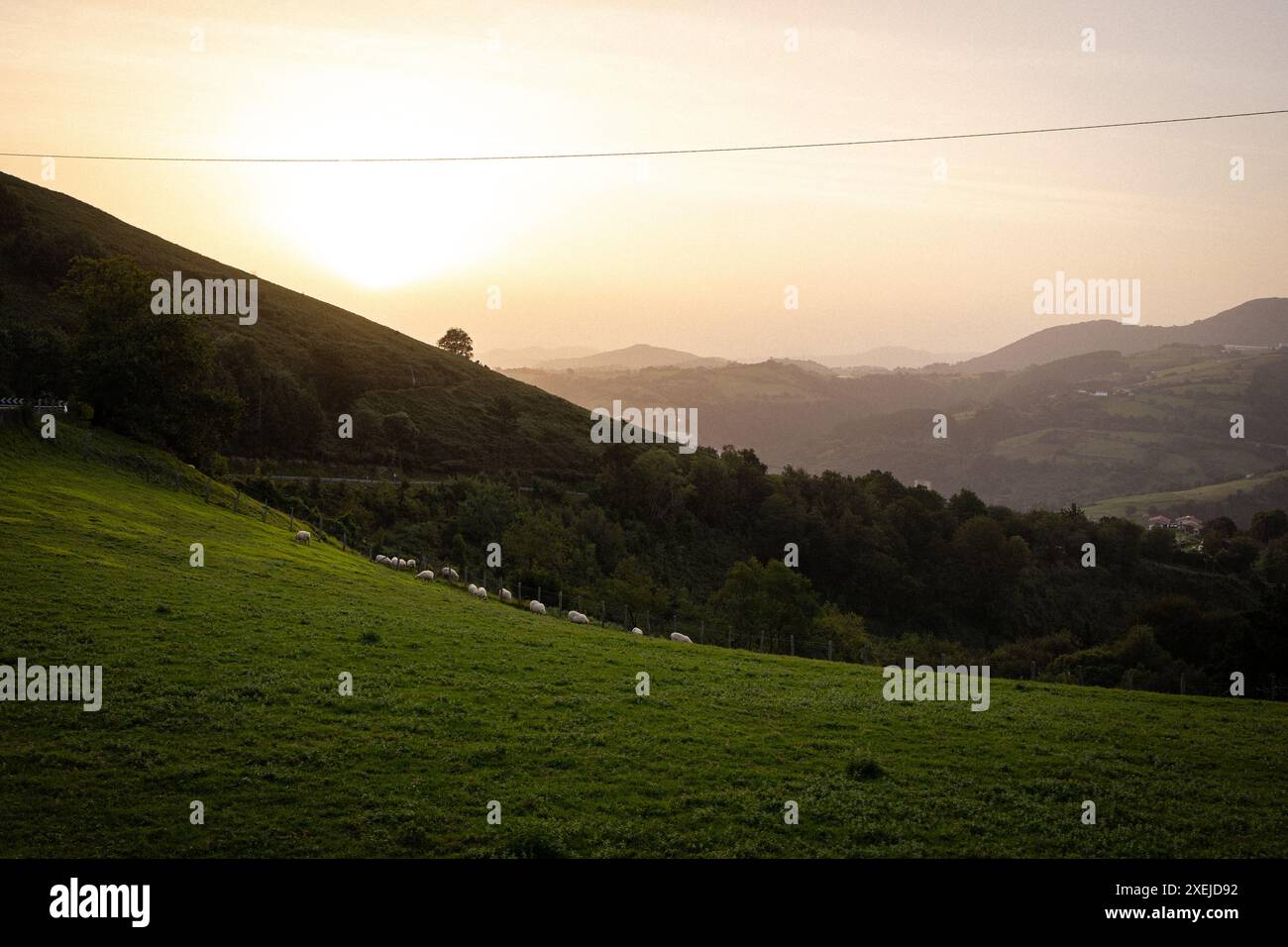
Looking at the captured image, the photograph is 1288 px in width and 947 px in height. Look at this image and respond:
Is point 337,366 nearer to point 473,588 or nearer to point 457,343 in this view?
point 457,343

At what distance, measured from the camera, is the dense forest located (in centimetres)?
5722

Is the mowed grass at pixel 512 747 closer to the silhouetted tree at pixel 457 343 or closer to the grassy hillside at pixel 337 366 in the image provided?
the grassy hillside at pixel 337 366

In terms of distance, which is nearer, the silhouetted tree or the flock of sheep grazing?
the flock of sheep grazing

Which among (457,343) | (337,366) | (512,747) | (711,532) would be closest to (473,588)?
(512,747)

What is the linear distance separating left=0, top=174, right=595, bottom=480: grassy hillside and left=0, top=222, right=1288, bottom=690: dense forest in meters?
0.76

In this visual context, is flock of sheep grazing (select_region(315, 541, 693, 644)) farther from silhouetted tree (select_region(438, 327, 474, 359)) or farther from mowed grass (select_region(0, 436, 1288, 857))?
silhouetted tree (select_region(438, 327, 474, 359))

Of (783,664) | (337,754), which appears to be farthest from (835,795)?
(783,664)

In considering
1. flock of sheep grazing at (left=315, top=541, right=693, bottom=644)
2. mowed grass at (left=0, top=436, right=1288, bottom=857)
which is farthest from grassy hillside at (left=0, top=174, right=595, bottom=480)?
mowed grass at (left=0, top=436, right=1288, bottom=857)

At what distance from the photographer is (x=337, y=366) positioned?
124438mm

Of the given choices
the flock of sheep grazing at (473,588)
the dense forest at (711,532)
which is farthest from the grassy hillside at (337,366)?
the flock of sheep grazing at (473,588)

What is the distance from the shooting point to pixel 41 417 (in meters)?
47.2

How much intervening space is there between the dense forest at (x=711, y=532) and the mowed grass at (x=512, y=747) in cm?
2574
